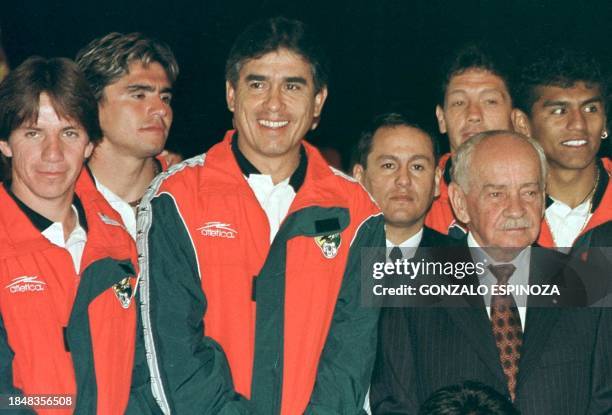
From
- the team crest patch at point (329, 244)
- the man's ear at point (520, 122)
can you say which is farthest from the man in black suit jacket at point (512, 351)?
the man's ear at point (520, 122)

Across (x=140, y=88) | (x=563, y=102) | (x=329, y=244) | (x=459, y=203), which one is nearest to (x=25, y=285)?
(x=329, y=244)

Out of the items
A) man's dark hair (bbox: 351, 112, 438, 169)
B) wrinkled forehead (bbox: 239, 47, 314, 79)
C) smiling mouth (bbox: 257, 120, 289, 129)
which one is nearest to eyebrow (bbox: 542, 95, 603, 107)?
man's dark hair (bbox: 351, 112, 438, 169)

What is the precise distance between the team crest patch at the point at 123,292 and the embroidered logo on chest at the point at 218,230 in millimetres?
371

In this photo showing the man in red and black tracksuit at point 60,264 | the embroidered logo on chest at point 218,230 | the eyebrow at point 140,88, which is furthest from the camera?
the eyebrow at point 140,88

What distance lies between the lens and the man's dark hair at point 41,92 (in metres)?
4.05

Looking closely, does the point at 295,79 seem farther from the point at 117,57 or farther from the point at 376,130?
the point at 117,57

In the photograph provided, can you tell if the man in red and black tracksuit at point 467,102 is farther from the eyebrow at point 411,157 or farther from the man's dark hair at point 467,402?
the man's dark hair at point 467,402

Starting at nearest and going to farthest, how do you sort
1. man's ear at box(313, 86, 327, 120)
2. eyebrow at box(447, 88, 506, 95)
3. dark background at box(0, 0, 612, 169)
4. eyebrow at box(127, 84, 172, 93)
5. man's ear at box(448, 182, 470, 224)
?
man's ear at box(448, 182, 470, 224)
man's ear at box(313, 86, 327, 120)
eyebrow at box(127, 84, 172, 93)
eyebrow at box(447, 88, 506, 95)
dark background at box(0, 0, 612, 169)

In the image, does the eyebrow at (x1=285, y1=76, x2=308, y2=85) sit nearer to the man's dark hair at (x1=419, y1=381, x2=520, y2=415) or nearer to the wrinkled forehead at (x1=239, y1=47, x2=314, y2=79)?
the wrinkled forehead at (x1=239, y1=47, x2=314, y2=79)

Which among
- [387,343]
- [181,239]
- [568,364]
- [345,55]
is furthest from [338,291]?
[345,55]

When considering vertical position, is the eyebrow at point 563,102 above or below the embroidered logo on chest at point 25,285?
above

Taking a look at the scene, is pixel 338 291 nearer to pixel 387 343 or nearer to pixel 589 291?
pixel 387 343

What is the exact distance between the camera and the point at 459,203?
14.0 ft

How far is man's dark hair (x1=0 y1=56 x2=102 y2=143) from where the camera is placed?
405 cm
